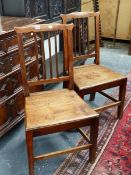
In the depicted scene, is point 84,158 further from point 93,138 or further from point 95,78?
point 95,78

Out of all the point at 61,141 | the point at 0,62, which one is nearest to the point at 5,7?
the point at 0,62

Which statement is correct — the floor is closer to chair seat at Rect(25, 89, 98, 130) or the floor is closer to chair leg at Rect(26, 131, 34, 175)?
chair leg at Rect(26, 131, 34, 175)

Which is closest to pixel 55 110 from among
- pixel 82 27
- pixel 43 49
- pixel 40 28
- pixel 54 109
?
pixel 54 109

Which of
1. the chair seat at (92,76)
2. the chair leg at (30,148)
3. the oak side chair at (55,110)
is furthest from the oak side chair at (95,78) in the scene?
the chair leg at (30,148)

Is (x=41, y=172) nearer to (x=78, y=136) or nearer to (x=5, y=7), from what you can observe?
(x=78, y=136)

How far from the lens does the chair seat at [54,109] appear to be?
149 centimetres

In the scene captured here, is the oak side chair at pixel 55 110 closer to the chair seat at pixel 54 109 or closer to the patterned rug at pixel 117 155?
the chair seat at pixel 54 109

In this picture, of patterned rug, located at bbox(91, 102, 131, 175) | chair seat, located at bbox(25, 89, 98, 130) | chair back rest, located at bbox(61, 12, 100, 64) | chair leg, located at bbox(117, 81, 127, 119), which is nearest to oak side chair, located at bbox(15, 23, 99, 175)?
chair seat, located at bbox(25, 89, 98, 130)

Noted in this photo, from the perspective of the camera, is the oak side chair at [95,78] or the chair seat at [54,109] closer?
the chair seat at [54,109]

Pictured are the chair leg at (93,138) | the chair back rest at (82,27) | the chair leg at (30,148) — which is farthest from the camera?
the chair back rest at (82,27)

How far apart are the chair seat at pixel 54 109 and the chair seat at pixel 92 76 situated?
0.64 ft

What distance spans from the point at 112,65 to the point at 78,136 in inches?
70.3

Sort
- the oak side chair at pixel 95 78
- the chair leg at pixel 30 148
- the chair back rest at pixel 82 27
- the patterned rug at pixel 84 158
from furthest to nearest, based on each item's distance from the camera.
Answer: the chair back rest at pixel 82 27, the oak side chair at pixel 95 78, the patterned rug at pixel 84 158, the chair leg at pixel 30 148

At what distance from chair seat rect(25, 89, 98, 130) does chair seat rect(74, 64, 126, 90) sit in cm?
19
